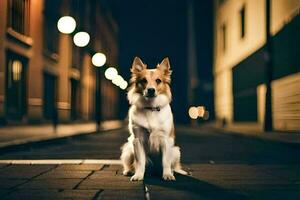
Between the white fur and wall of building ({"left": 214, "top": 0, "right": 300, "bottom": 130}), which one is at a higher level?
wall of building ({"left": 214, "top": 0, "right": 300, "bottom": 130})

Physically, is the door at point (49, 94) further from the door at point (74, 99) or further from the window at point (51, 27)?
the door at point (74, 99)

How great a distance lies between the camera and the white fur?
668 cm

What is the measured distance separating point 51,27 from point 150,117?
1146 inches

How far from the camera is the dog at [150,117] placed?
21.9 feet

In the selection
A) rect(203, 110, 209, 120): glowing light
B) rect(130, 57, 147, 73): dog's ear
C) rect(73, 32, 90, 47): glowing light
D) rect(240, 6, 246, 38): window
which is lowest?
rect(203, 110, 209, 120): glowing light

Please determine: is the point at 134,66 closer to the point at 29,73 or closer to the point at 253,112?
the point at 29,73

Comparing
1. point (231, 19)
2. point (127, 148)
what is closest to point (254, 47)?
point (231, 19)

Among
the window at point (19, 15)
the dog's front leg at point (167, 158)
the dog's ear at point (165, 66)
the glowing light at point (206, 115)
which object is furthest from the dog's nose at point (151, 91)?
the glowing light at point (206, 115)

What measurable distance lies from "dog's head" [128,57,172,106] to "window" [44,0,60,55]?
2623cm

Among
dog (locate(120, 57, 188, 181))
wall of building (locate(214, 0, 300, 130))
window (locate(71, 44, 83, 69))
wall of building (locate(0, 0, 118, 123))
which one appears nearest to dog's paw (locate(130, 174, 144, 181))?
dog (locate(120, 57, 188, 181))

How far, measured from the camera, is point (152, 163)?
703 centimetres

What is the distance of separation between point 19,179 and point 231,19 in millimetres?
35317

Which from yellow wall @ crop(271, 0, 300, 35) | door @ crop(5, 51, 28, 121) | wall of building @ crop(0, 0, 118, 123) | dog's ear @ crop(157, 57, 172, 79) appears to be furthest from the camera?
door @ crop(5, 51, 28, 121)

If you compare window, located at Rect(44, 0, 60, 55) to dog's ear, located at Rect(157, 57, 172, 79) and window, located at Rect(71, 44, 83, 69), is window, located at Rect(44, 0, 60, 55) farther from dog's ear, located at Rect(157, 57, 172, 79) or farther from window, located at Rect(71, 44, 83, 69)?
dog's ear, located at Rect(157, 57, 172, 79)
